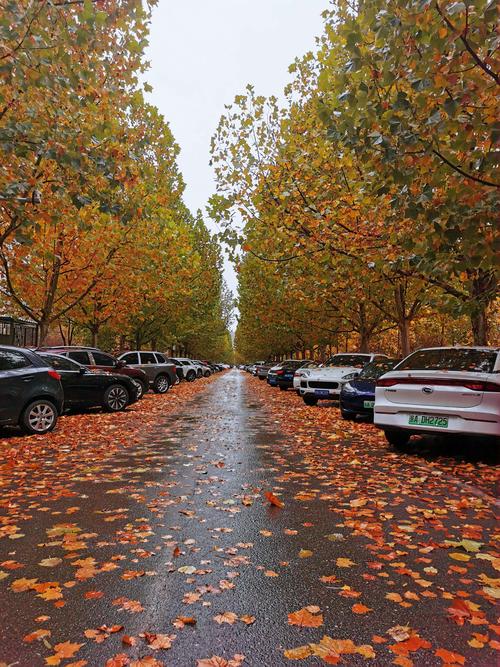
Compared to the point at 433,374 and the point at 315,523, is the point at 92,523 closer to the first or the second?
the point at 315,523

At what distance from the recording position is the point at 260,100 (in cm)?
1498

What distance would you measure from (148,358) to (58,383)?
13869mm

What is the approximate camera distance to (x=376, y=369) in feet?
40.9

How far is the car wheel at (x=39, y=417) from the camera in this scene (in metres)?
9.41

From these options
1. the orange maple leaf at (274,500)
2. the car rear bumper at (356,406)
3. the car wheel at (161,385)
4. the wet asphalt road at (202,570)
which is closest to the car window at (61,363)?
the wet asphalt road at (202,570)

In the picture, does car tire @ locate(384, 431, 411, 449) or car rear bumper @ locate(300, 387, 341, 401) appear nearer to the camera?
car tire @ locate(384, 431, 411, 449)

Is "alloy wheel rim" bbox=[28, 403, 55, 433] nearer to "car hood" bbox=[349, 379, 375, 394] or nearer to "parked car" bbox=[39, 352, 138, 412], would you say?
"parked car" bbox=[39, 352, 138, 412]

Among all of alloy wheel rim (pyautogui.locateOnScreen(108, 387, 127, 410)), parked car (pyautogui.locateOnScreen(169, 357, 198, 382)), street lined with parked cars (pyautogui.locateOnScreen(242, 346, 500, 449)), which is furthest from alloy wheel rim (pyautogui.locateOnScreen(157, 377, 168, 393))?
street lined with parked cars (pyautogui.locateOnScreen(242, 346, 500, 449))

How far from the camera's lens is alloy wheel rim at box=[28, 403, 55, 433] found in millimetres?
9547

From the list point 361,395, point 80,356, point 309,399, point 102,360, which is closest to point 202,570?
point 361,395

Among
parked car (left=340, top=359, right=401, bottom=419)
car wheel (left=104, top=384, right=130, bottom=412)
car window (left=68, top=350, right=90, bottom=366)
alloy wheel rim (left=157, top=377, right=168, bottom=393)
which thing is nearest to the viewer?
parked car (left=340, top=359, right=401, bottom=419)

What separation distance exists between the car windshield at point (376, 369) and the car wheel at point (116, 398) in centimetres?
715

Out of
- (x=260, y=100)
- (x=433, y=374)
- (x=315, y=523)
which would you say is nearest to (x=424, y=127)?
(x=433, y=374)

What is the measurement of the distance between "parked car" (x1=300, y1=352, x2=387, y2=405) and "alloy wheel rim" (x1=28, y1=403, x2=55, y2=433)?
28.8 feet
